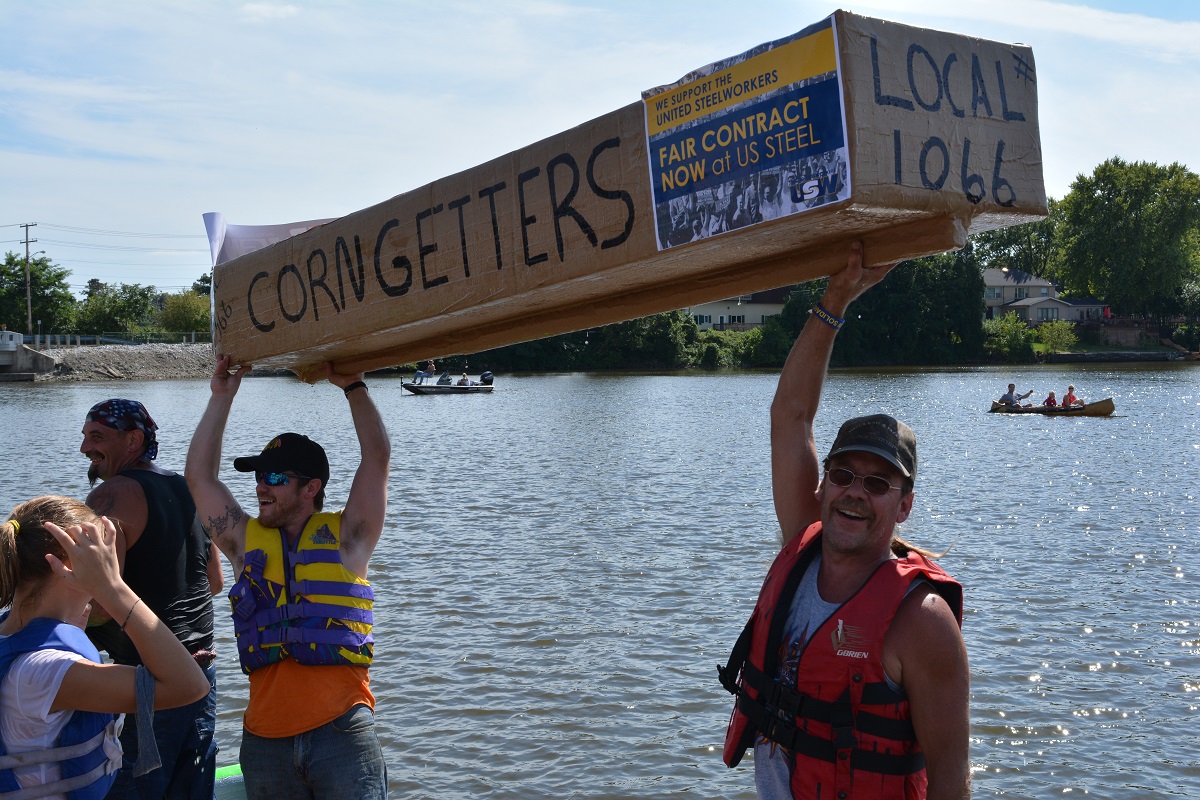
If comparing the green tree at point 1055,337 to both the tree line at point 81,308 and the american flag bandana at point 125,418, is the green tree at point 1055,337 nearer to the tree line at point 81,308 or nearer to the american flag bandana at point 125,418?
the tree line at point 81,308

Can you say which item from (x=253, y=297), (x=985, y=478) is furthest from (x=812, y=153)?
(x=985, y=478)

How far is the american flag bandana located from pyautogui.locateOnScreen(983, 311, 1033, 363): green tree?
10309cm

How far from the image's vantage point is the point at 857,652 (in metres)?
2.87

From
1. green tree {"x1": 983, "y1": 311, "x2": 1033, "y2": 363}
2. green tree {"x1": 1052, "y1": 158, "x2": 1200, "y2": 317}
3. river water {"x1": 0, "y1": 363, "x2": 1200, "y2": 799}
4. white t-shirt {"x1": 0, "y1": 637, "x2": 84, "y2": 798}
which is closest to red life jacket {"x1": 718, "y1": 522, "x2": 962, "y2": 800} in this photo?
white t-shirt {"x1": 0, "y1": 637, "x2": 84, "y2": 798}

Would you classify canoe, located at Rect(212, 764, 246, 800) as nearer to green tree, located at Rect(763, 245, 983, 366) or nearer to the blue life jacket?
the blue life jacket

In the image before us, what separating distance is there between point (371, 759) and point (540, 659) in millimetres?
7384

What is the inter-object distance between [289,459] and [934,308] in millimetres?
101601

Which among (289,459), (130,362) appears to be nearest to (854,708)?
(289,459)

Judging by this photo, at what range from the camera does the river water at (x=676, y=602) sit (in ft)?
28.4

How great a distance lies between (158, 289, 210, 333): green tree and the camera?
111500 mm

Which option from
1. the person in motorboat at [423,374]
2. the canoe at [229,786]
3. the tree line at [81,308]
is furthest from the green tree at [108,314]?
the canoe at [229,786]

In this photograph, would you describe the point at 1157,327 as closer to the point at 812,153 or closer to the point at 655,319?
the point at 655,319

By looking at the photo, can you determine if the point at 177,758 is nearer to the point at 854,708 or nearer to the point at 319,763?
the point at 319,763

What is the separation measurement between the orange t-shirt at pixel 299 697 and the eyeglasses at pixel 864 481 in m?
1.87
